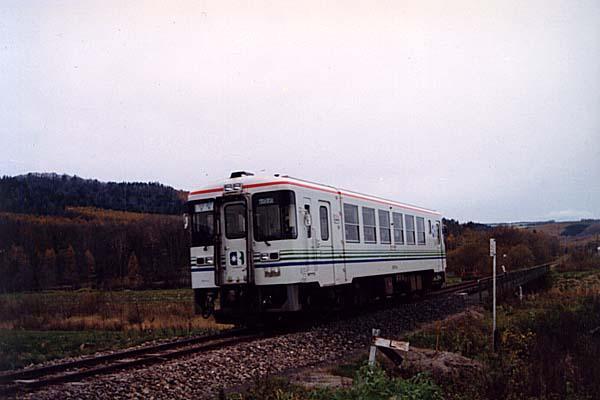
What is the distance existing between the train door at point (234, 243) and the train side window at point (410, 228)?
8622mm

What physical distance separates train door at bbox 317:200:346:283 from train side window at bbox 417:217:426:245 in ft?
26.6

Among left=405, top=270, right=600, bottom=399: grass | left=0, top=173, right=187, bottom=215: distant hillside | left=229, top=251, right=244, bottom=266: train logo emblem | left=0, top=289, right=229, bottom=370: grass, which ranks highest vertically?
left=0, top=173, right=187, bottom=215: distant hillside

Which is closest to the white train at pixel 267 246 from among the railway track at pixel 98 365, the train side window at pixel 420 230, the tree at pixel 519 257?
the railway track at pixel 98 365

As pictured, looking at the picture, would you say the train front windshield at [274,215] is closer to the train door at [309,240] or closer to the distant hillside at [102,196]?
the train door at [309,240]

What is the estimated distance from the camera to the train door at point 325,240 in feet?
45.8

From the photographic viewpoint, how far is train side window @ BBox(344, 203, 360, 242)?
51.3ft

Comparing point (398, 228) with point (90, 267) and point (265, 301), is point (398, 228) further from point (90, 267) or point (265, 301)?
point (90, 267)

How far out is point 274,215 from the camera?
13109 millimetres

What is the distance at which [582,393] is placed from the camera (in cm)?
816

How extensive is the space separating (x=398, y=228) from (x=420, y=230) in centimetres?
280

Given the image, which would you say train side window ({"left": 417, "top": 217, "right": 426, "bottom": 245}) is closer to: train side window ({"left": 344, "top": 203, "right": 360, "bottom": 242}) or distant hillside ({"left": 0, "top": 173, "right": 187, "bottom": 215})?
train side window ({"left": 344, "top": 203, "right": 360, "bottom": 242})

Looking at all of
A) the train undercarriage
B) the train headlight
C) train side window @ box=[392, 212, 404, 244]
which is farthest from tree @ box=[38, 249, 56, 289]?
the train headlight

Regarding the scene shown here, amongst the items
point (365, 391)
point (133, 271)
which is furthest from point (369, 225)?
point (133, 271)

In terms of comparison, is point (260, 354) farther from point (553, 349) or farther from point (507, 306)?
point (507, 306)
